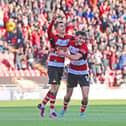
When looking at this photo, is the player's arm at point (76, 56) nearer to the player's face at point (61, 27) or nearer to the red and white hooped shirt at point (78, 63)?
the red and white hooped shirt at point (78, 63)

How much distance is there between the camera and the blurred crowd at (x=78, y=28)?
106 ft

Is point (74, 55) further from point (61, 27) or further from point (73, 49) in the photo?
point (61, 27)

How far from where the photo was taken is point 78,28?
34.5 metres

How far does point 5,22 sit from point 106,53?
18.0 feet

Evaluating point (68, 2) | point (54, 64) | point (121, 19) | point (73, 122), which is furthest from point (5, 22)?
point (73, 122)

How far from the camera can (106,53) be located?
3478 cm

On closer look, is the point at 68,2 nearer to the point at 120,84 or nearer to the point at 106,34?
the point at 106,34

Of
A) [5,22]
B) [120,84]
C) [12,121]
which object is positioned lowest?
[120,84]

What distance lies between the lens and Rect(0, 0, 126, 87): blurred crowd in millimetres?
32281

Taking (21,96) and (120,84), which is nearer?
(21,96)

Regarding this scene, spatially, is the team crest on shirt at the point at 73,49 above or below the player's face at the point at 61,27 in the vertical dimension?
below

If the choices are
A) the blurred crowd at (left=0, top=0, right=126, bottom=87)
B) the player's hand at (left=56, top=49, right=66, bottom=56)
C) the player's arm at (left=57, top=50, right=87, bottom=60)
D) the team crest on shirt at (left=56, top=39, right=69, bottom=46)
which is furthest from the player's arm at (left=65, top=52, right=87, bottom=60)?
the blurred crowd at (left=0, top=0, right=126, bottom=87)

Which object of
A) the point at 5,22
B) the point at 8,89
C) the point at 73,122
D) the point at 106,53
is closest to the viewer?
the point at 73,122

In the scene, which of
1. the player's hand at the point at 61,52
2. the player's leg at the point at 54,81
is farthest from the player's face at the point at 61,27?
the player's leg at the point at 54,81
